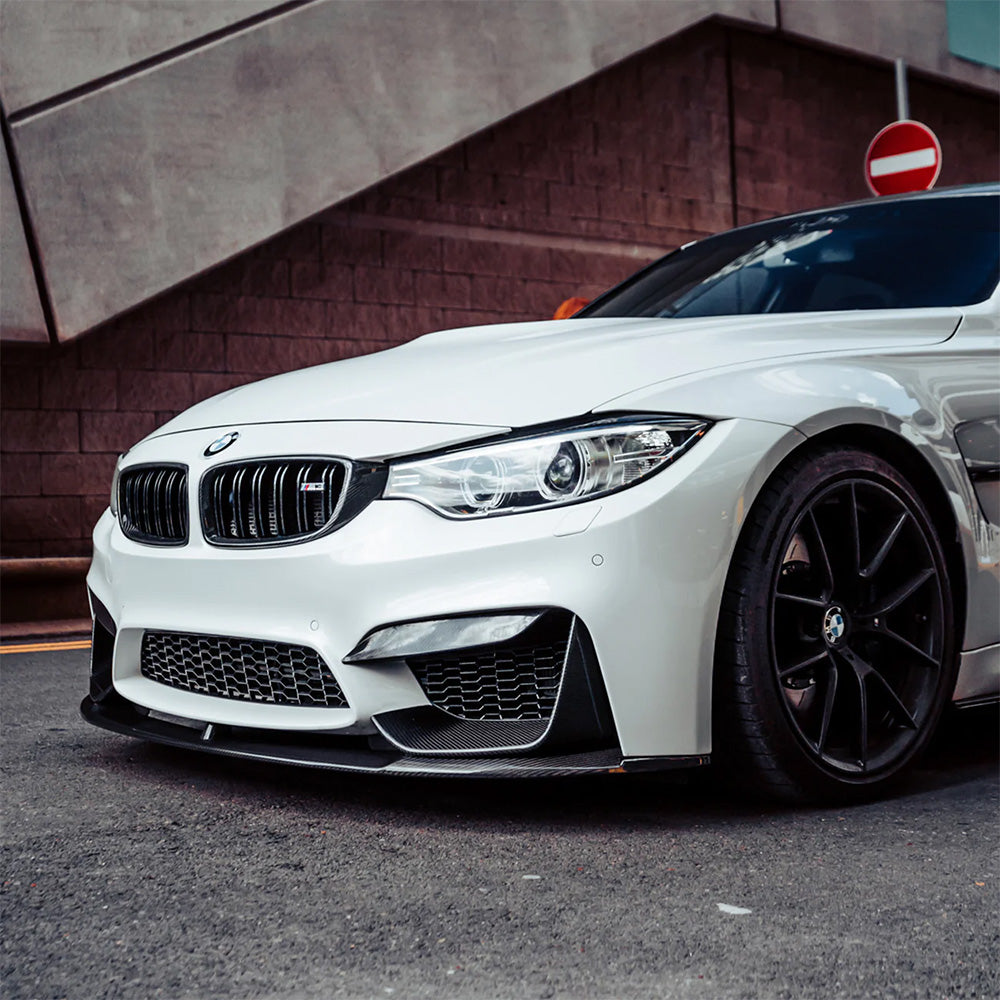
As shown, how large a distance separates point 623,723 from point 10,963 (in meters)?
1.23

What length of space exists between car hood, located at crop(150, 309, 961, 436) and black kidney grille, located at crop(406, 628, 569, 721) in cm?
47

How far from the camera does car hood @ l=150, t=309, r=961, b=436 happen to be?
306 cm

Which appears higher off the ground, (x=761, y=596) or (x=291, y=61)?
(x=291, y=61)

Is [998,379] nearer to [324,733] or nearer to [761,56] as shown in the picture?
[324,733]

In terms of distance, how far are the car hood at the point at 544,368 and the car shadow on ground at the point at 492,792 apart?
834 mm

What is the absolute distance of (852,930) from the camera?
2373 mm

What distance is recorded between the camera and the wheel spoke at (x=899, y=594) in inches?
129

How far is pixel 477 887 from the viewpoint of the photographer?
258 centimetres

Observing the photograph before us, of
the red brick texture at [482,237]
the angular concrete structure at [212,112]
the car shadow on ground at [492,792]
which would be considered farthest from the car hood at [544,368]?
the red brick texture at [482,237]

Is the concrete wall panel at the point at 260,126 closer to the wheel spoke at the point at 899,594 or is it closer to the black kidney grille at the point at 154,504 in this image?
the black kidney grille at the point at 154,504

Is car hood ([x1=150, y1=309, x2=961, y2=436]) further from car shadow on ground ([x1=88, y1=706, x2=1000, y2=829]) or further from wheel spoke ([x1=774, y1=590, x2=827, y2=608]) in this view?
car shadow on ground ([x1=88, y1=706, x2=1000, y2=829])

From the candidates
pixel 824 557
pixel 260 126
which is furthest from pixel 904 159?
pixel 824 557

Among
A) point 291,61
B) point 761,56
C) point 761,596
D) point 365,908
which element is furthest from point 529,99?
point 365,908

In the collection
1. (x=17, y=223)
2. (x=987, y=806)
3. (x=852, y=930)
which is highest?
(x=17, y=223)
